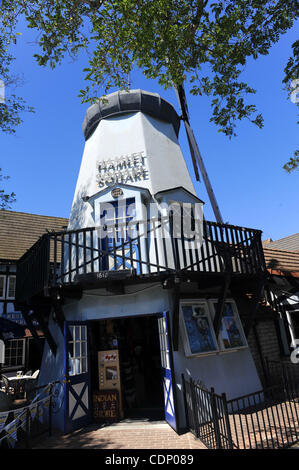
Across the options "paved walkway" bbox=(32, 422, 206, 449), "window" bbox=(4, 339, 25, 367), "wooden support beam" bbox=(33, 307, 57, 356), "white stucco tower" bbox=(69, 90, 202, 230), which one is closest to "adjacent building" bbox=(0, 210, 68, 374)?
"window" bbox=(4, 339, 25, 367)

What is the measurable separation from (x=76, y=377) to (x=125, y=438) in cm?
192

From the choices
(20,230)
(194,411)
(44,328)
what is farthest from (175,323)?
(20,230)

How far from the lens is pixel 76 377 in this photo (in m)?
7.38

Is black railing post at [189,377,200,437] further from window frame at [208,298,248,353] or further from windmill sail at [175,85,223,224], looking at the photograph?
windmill sail at [175,85,223,224]

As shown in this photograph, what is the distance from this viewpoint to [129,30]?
20.3ft

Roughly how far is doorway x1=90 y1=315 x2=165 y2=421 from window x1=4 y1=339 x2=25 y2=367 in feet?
20.9

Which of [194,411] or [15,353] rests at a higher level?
[15,353]

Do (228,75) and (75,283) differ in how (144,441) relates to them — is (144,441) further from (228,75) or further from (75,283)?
(228,75)

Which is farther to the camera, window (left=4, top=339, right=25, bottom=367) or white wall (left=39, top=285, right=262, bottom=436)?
window (left=4, top=339, right=25, bottom=367)

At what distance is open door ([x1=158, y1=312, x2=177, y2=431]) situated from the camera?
21.6 feet

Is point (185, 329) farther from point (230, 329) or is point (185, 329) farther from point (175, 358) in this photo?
point (230, 329)

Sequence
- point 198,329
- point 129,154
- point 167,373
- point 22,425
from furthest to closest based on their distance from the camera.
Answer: point 129,154 → point 198,329 → point 167,373 → point 22,425
